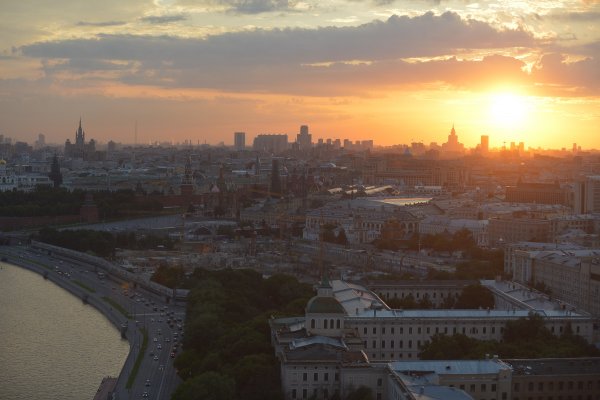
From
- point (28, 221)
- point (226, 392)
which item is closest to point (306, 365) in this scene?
point (226, 392)

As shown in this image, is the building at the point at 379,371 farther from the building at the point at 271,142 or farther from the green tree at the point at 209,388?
the building at the point at 271,142

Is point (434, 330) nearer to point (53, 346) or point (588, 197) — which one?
point (53, 346)

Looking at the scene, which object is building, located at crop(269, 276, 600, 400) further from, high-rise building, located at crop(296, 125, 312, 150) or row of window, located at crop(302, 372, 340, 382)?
high-rise building, located at crop(296, 125, 312, 150)

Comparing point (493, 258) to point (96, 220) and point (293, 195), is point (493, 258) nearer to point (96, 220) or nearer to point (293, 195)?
point (96, 220)

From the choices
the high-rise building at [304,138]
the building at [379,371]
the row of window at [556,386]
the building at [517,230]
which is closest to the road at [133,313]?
the building at [379,371]

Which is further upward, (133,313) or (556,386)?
(556,386)

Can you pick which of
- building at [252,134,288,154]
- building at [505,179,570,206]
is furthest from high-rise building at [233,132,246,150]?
building at [505,179,570,206]

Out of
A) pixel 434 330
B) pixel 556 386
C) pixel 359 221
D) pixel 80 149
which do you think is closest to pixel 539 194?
pixel 359 221
